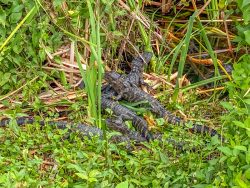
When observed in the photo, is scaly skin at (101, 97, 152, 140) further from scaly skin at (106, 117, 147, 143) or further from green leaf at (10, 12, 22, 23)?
green leaf at (10, 12, 22, 23)

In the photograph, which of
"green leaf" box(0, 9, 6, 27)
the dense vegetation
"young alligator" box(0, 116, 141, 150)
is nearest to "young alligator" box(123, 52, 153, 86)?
the dense vegetation

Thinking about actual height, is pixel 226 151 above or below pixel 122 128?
above

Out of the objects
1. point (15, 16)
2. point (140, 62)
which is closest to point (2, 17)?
point (15, 16)

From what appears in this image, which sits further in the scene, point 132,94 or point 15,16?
point 132,94

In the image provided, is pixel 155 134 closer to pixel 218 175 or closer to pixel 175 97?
pixel 175 97

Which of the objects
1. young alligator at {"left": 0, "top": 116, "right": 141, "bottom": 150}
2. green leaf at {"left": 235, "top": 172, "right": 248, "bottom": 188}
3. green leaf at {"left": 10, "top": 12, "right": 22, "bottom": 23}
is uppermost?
green leaf at {"left": 10, "top": 12, "right": 22, "bottom": 23}

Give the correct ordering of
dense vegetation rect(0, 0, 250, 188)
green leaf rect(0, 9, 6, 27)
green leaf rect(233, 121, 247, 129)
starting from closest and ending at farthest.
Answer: green leaf rect(233, 121, 247, 129) < dense vegetation rect(0, 0, 250, 188) < green leaf rect(0, 9, 6, 27)

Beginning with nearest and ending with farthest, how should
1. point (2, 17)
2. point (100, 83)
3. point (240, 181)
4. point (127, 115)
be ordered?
point (240, 181), point (100, 83), point (2, 17), point (127, 115)

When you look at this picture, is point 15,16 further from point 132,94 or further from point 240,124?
point 240,124

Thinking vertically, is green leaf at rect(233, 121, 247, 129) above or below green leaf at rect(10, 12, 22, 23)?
below
